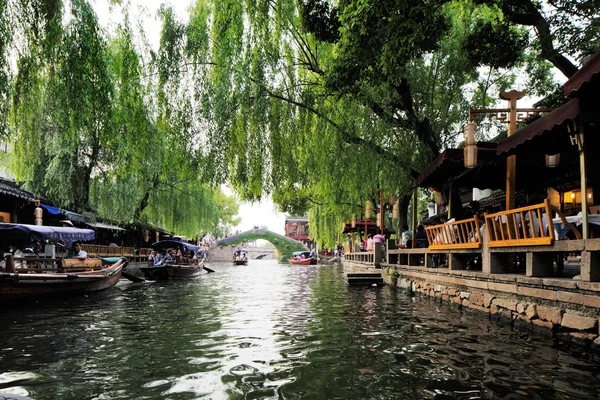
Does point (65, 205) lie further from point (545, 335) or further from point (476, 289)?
point (545, 335)

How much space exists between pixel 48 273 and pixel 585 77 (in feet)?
36.7

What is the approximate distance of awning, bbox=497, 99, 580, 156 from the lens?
5178mm

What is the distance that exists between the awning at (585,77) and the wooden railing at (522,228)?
1.40 metres

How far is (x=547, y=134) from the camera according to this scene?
620 cm

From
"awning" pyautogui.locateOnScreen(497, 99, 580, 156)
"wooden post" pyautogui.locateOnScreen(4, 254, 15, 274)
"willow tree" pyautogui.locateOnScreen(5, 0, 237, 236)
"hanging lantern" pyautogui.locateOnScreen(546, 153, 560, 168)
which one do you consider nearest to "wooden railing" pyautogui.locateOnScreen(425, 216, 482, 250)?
"awning" pyautogui.locateOnScreen(497, 99, 580, 156)

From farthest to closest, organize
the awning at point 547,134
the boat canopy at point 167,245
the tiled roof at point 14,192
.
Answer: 1. the boat canopy at point 167,245
2. the tiled roof at point 14,192
3. the awning at point 547,134

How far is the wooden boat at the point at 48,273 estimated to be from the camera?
925cm

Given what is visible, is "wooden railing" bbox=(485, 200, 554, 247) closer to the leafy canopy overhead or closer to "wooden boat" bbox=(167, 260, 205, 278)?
the leafy canopy overhead

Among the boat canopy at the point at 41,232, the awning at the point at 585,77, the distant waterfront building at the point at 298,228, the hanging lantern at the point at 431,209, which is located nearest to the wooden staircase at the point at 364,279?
the boat canopy at the point at 41,232

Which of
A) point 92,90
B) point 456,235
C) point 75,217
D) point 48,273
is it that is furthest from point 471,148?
point 75,217

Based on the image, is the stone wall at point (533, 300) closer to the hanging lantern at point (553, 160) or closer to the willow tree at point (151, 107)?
the hanging lantern at point (553, 160)

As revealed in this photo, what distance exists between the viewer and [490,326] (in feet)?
20.5

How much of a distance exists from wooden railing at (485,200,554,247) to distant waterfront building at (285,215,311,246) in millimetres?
54889

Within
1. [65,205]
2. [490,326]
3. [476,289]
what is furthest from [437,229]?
[65,205]
